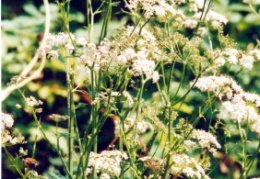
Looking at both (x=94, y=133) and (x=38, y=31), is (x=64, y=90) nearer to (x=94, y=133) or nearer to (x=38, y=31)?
(x=38, y=31)

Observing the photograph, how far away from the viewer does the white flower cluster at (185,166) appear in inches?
60.9

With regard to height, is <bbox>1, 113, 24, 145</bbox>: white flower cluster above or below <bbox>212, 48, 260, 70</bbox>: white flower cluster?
below

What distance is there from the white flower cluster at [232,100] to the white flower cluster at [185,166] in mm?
127

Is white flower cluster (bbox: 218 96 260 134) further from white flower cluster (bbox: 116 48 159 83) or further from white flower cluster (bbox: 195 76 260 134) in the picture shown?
white flower cluster (bbox: 116 48 159 83)

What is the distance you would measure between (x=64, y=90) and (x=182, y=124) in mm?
1456

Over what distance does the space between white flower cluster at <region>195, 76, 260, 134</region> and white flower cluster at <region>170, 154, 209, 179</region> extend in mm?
127

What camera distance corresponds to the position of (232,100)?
159 centimetres

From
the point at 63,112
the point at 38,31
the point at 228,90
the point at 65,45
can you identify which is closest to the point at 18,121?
the point at 63,112

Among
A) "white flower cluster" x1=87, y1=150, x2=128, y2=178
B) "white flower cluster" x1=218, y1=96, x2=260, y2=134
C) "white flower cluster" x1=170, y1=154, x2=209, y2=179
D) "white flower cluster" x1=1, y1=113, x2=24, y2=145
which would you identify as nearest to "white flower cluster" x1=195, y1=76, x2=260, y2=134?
"white flower cluster" x1=218, y1=96, x2=260, y2=134

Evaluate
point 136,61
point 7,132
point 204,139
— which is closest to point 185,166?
point 204,139

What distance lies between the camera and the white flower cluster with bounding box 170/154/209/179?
60.9 inches

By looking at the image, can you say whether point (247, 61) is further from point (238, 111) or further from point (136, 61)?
point (136, 61)

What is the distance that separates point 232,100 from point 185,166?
191 mm

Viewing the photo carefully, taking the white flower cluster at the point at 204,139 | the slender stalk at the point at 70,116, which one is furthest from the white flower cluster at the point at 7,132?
the white flower cluster at the point at 204,139
